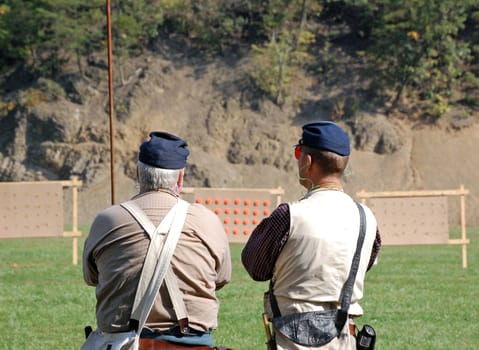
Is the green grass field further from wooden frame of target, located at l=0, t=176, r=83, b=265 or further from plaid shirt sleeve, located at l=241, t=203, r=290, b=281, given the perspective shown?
plaid shirt sleeve, located at l=241, t=203, r=290, b=281

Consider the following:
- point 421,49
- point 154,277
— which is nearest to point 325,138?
point 154,277

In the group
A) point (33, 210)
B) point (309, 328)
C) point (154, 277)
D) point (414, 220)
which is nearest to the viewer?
point (309, 328)

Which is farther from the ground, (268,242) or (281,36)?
(281,36)

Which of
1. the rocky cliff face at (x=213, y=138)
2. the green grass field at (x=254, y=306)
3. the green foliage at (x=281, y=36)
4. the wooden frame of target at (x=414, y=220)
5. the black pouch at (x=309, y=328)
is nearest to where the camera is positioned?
the black pouch at (x=309, y=328)

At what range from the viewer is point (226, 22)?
55562mm

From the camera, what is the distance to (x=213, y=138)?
52031 millimetres

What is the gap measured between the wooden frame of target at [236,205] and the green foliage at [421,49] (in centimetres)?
2735

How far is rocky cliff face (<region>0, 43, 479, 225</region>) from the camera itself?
50125 millimetres

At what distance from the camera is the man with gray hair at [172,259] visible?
5.69m

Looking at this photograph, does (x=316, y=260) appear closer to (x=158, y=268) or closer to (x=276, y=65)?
(x=158, y=268)

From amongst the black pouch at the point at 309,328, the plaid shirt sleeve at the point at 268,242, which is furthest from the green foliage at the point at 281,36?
the black pouch at the point at 309,328

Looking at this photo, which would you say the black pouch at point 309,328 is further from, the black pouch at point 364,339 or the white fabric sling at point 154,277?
the white fabric sling at point 154,277

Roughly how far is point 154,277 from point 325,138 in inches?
46.8

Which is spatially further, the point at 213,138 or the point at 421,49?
the point at 213,138
